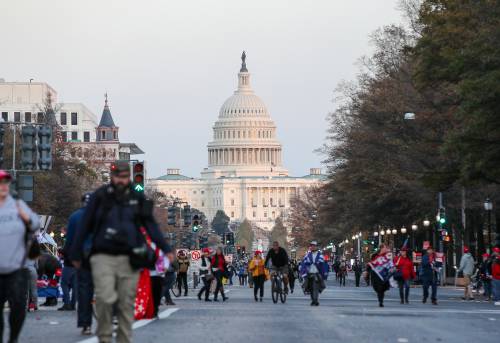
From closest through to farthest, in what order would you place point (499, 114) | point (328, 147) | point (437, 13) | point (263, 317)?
point (263, 317) → point (499, 114) → point (437, 13) → point (328, 147)

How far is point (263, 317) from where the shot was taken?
28500 millimetres

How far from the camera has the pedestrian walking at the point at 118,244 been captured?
47.8 feet

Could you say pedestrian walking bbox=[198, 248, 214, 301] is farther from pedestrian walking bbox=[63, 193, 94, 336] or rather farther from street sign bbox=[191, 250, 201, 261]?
street sign bbox=[191, 250, 201, 261]

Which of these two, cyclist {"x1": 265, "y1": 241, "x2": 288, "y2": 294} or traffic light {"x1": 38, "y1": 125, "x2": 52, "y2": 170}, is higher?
traffic light {"x1": 38, "y1": 125, "x2": 52, "y2": 170}

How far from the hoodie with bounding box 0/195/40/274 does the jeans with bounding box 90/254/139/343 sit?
108 cm

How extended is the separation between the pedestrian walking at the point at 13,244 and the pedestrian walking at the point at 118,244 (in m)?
0.71

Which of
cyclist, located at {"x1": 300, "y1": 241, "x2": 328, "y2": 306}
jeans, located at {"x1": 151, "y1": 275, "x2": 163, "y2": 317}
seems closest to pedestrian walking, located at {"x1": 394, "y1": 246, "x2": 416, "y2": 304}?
cyclist, located at {"x1": 300, "y1": 241, "x2": 328, "y2": 306}

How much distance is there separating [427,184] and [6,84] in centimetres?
14674

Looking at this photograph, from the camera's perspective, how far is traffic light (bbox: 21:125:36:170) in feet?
140

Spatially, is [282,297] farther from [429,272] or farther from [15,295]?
[15,295]

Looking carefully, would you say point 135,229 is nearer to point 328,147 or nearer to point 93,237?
point 93,237

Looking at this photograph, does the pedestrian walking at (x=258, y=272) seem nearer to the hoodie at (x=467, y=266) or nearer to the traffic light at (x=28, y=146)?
the hoodie at (x=467, y=266)

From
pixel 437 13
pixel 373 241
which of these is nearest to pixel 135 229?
pixel 437 13

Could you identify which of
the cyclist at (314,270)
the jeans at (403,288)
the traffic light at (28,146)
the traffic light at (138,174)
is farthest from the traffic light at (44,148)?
the jeans at (403,288)
